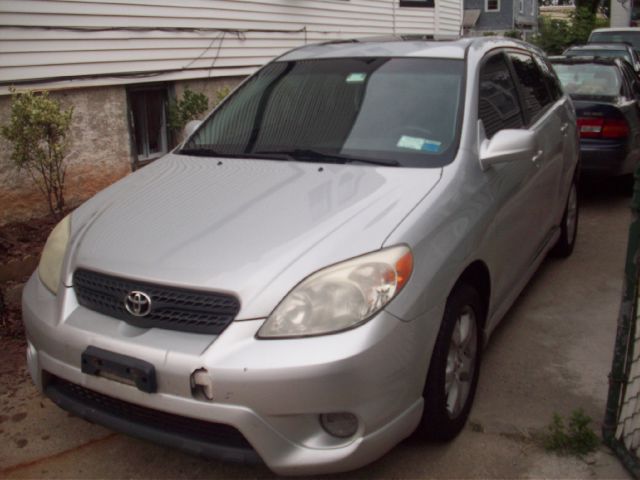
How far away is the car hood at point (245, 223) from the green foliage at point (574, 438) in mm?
1189

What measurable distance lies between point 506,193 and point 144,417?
6.84 ft

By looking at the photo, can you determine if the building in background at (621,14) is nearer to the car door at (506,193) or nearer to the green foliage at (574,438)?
the car door at (506,193)

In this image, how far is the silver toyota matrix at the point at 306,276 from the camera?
241 centimetres

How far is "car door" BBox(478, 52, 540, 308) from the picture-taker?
11.3 ft

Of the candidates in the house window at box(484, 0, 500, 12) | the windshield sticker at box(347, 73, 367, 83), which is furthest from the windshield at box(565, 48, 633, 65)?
the house window at box(484, 0, 500, 12)

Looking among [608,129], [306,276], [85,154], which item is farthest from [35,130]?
[608,129]

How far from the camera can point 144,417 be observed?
2619 mm

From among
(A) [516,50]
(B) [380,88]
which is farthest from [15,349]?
(A) [516,50]

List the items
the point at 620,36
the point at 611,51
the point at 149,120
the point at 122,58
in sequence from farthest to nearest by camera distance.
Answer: the point at 620,36, the point at 611,51, the point at 149,120, the point at 122,58

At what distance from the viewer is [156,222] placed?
9.71ft

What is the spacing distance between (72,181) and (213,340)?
489cm

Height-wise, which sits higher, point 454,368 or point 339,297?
point 339,297

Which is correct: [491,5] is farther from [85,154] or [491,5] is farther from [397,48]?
[397,48]

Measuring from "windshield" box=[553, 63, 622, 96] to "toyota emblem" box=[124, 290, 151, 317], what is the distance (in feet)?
20.1
